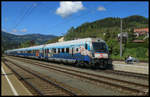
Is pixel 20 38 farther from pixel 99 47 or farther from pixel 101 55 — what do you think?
pixel 101 55

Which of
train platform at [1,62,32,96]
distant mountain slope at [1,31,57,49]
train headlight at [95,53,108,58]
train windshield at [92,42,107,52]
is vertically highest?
distant mountain slope at [1,31,57,49]

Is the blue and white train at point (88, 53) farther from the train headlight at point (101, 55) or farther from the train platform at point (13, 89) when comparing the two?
the train platform at point (13, 89)

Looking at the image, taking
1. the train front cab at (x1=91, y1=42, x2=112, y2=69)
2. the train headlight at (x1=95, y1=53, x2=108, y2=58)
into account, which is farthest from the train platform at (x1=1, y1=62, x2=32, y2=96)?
the train headlight at (x1=95, y1=53, x2=108, y2=58)

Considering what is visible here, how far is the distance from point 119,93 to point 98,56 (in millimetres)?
9628

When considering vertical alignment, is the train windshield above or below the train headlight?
above

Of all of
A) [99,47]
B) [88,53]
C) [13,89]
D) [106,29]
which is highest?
[106,29]

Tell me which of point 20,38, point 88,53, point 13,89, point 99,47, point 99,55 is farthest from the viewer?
point 20,38

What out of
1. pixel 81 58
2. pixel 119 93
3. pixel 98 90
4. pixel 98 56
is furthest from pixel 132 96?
pixel 81 58

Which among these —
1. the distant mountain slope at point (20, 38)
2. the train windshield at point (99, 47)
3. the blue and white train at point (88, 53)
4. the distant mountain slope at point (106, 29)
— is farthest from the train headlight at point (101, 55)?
the distant mountain slope at point (20, 38)

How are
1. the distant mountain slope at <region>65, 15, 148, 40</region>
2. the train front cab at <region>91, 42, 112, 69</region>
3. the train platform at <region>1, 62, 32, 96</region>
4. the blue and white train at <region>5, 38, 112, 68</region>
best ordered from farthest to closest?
the distant mountain slope at <region>65, 15, 148, 40</region> → the blue and white train at <region>5, 38, 112, 68</region> → the train front cab at <region>91, 42, 112, 69</region> → the train platform at <region>1, 62, 32, 96</region>

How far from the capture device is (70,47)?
76.0ft

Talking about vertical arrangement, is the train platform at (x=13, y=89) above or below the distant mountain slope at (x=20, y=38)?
below

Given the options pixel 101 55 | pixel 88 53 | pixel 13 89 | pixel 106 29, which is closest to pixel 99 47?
pixel 101 55

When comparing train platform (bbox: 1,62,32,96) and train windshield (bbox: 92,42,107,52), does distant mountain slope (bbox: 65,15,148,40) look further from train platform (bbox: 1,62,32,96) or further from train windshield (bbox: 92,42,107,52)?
train platform (bbox: 1,62,32,96)
